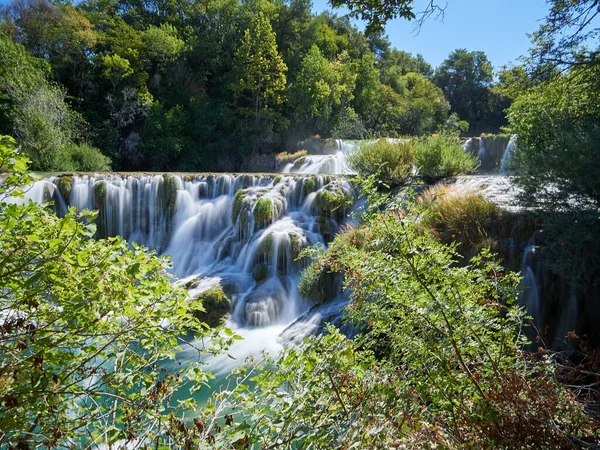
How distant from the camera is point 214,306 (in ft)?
26.9

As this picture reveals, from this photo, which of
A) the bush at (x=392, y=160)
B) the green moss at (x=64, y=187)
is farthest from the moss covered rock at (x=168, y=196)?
the bush at (x=392, y=160)

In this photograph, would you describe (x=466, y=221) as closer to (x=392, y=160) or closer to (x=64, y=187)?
(x=392, y=160)

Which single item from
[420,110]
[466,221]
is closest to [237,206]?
[466,221]

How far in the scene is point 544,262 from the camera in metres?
5.39

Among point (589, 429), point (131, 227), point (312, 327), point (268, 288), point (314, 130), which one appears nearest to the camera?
point (589, 429)

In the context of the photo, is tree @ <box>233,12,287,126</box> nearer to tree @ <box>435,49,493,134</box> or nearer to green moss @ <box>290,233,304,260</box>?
green moss @ <box>290,233,304,260</box>

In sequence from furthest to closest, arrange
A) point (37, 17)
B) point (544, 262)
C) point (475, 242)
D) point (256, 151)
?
1. point (256, 151)
2. point (37, 17)
3. point (475, 242)
4. point (544, 262)

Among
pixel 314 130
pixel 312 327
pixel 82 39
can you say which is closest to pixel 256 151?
pixel 314 130

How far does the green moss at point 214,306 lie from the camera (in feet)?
26.3

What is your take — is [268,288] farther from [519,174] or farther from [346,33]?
[346,33]

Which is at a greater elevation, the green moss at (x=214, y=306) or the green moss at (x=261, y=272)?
the green moss at (x=261, y=272)

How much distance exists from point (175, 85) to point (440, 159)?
67.5 feet

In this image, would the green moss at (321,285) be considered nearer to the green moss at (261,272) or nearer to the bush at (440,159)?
the green moss at (261,272)

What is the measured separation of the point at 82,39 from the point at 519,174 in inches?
951
